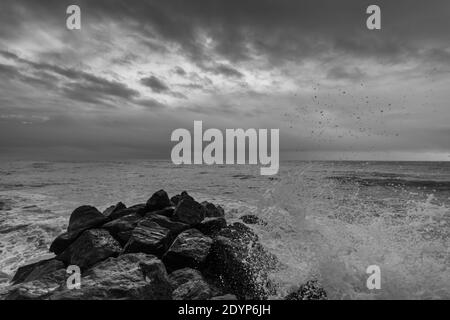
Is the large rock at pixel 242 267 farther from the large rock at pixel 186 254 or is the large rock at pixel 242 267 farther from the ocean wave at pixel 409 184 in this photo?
the ocean wave at pixel 409 184

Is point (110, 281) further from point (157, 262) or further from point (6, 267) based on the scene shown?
point (6, 267)

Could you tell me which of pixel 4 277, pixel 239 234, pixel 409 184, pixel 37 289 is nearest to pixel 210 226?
pixel 239 234

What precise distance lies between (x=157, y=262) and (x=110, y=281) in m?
0.86

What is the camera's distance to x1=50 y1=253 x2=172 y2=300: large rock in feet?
14.2

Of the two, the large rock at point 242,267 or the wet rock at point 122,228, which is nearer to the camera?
the large rock at point 242,267

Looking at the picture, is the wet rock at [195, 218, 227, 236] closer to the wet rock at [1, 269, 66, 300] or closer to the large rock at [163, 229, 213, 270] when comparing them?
the large rock at [163, 229, 213, 270]

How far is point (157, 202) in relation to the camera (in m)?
10.6

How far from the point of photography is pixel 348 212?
13.2 metres

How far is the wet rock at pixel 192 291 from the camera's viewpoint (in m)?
4.87

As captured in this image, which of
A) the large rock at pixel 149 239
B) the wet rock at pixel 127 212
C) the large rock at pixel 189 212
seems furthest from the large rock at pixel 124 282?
the wet rock at pixel 127 212

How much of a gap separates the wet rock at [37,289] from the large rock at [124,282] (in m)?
0.55

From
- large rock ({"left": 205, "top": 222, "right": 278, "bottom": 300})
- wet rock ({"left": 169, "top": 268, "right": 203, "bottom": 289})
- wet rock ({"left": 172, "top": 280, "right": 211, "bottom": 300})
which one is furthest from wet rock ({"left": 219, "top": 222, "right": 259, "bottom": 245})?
wet rock ({"left": 172, "top": 280, "right": 211, "bottom": 300})

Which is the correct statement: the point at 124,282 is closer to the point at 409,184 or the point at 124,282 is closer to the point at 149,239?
the point at 149,239
